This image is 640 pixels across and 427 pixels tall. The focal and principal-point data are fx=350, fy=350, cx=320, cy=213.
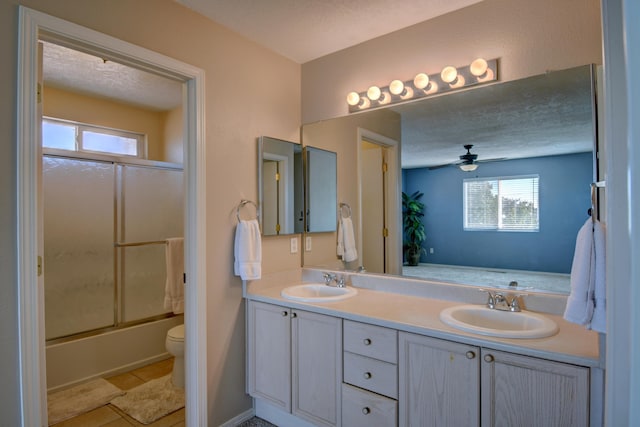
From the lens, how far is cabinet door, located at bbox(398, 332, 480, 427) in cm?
146

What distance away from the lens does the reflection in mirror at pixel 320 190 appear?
8.50 ft

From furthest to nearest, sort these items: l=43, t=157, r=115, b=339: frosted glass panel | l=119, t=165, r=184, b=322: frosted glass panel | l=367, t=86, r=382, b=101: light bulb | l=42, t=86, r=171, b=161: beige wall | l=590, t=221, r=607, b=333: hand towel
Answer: l=42, t=86, r=171, b=161: beige wall
l=119, t=165, r=184, b=322: frosted glass panel
l=43, t=157, r=115, b=339: frosted glass panel
l=367, t=86, r=382, b=101: light bulb
l=590, t=221, r=607, b=333: hand towel

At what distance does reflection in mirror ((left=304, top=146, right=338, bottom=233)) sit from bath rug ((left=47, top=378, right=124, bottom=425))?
6.44 ft

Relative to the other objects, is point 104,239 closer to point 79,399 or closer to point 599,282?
point 79,399

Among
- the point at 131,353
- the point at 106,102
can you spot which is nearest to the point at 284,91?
the point at 106,102

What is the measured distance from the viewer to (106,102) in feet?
11.9

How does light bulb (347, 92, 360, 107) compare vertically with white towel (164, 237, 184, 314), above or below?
above

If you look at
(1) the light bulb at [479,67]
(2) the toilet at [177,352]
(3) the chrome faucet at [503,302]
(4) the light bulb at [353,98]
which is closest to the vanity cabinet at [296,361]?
(2) the toilet at [177,352]

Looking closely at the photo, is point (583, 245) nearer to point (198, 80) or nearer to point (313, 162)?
point (313, 162)

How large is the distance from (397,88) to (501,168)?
0.78 metres

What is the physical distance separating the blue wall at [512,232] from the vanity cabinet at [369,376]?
689 mm

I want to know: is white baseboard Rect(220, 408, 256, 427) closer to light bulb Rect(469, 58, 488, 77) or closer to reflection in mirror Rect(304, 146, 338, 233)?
reflection in mirror Rect(304, 146, 338, 233)

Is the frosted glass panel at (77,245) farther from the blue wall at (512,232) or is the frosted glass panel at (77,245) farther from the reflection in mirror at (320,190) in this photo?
the blue wall at (512,232)

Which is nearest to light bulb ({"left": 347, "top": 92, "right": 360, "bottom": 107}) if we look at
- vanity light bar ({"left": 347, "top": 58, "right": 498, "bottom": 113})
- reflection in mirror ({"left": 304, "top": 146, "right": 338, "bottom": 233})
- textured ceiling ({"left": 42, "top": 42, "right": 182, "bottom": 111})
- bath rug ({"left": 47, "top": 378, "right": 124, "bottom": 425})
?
vanity light bar ({"left": 347, "top": 58, "right": 498, "bottom": 113})
